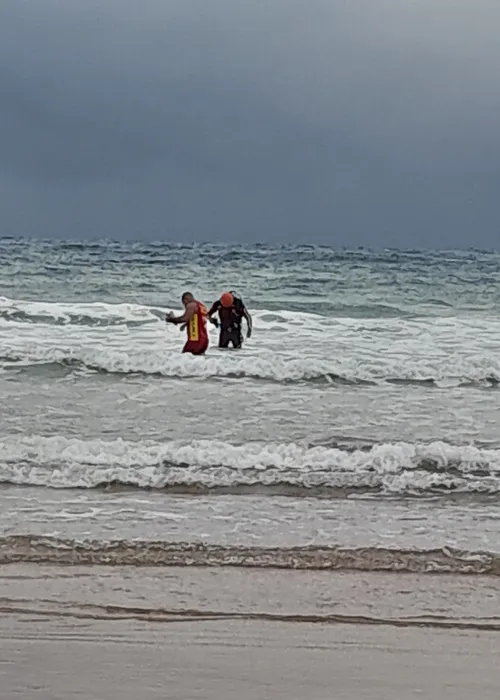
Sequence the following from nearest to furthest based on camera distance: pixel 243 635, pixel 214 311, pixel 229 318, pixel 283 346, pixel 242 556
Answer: pixel 243 635, pixel 242 556, pixel 214 311, pixel 229 318, pixel 283 346

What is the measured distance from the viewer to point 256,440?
9.50 metres

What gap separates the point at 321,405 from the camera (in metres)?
11.7

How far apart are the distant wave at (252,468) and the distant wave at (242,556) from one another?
4.94 feet

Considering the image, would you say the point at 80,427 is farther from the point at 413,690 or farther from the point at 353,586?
the point at 413,690

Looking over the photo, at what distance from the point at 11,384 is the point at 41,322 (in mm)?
6865

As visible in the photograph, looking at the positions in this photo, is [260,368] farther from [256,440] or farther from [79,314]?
[79,314]

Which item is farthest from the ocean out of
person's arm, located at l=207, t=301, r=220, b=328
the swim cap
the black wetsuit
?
the swim cap

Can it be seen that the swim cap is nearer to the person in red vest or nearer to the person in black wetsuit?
the person in black wetsuit

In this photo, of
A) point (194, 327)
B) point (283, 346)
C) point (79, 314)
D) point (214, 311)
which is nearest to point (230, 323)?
point (214, 311)

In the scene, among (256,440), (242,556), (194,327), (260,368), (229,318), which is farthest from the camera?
(229,318)

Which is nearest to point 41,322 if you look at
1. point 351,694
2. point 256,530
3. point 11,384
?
point 11,384

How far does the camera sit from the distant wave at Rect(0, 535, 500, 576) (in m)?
5.33

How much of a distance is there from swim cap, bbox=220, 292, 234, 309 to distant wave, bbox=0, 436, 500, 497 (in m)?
7.39

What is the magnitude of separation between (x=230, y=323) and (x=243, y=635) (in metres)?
11.9
